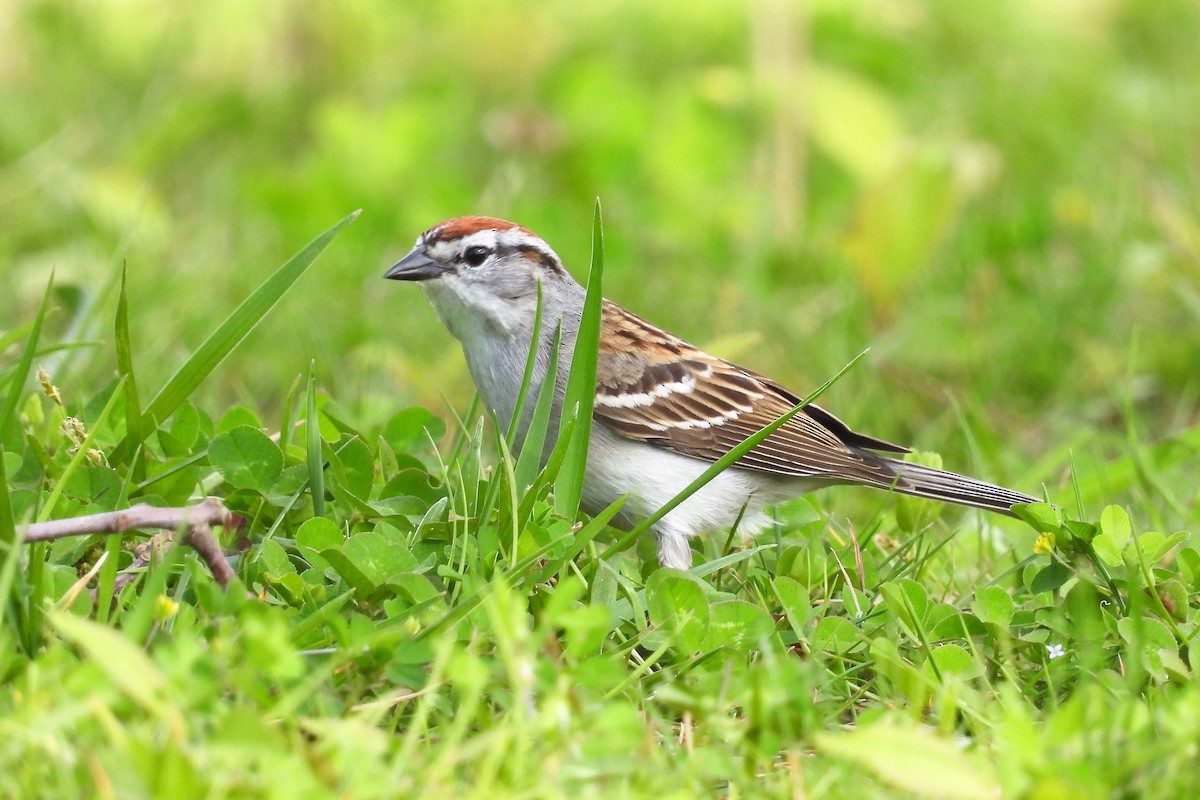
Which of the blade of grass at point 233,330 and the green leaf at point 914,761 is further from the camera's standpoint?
the blade of grass at point 233,330

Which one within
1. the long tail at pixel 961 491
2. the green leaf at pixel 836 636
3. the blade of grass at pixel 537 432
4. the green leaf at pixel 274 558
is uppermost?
the blade of grass at pixel 537 432

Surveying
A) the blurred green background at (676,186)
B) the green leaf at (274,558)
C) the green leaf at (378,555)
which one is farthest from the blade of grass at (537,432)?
the blurred green background at (676,186)

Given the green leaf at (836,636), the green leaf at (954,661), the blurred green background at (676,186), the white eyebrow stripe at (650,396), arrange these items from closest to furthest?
the green leaf at (954,661) < the green leaf at (836,636) < the white eyebrow stripe at (650,396) < the blurred green background at (676,186)

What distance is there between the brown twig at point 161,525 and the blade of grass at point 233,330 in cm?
44

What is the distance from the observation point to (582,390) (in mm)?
2686

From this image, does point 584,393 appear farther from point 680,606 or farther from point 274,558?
point 274,558

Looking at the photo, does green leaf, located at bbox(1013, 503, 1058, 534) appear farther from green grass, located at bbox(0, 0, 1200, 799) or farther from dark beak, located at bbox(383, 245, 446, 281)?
dark beak, located at bbox(383, 245, 446, 281)

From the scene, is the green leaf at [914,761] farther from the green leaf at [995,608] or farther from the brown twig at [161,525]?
the brown twig at [161,525]

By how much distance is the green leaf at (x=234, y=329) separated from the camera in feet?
8.77

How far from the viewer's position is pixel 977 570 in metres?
3.29

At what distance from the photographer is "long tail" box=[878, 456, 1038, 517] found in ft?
11.2

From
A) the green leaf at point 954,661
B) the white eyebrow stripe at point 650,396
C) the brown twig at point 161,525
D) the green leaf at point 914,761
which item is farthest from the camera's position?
the white eyebrow stripe at point 650,396

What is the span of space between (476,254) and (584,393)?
116cm

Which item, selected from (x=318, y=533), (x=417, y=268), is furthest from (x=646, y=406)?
(x=318, y=533)
